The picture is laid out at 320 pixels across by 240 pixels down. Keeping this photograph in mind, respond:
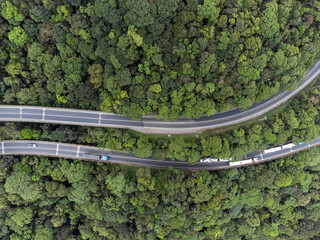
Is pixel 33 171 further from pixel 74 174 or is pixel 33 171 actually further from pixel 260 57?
pixel 260 57

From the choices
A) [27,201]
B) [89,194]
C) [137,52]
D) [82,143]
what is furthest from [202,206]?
[27,201]

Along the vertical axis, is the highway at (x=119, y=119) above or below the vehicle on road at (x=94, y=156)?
above

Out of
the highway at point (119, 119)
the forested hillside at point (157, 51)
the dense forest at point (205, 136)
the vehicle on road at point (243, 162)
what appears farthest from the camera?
the vehicle on road at point (243, 162)

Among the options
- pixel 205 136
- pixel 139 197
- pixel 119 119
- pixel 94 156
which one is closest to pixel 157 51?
pixel 119 119

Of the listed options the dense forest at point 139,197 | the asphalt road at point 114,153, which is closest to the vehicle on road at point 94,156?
the asphalt road at point 114,153

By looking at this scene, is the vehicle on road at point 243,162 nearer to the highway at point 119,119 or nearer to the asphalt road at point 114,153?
the asphalt road at point 114,153

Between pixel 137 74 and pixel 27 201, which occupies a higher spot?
pixel 137 74
